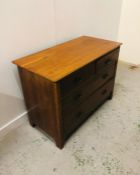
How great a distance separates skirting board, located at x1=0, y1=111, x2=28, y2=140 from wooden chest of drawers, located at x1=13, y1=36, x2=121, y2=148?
14 cm

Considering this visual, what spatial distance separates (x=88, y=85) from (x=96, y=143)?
0.59 metres

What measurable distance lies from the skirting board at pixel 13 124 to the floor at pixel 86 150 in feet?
0.15

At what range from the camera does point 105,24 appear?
2.60 metres

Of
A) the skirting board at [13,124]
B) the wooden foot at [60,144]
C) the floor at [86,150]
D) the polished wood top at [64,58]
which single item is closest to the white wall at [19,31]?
the polished wood top at [64,58]

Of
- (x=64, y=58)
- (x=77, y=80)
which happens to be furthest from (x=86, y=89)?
(x=64, y=58)

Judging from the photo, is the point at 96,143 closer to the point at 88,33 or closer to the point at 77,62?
the point at 77,62

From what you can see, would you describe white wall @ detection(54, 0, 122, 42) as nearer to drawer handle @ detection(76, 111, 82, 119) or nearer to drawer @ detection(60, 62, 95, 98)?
drawer @ detection(60, 62, 95, 98)

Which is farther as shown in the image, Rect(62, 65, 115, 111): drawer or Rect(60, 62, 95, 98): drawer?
Rect(62, 65, 115, 111): drawer

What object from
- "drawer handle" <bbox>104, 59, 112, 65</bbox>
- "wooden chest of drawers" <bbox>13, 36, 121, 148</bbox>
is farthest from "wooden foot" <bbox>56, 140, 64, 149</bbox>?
"drawer handle" <bbox>104, 59, 112, 65</bbox>

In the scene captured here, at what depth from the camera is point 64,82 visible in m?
1.21

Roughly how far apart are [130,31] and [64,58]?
2017 millimetres

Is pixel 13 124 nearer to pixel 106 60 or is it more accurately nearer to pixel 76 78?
pixel 76 78

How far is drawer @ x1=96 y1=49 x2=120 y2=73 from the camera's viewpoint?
1568 millimetres

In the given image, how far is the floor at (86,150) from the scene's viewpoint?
1370 millimetres
